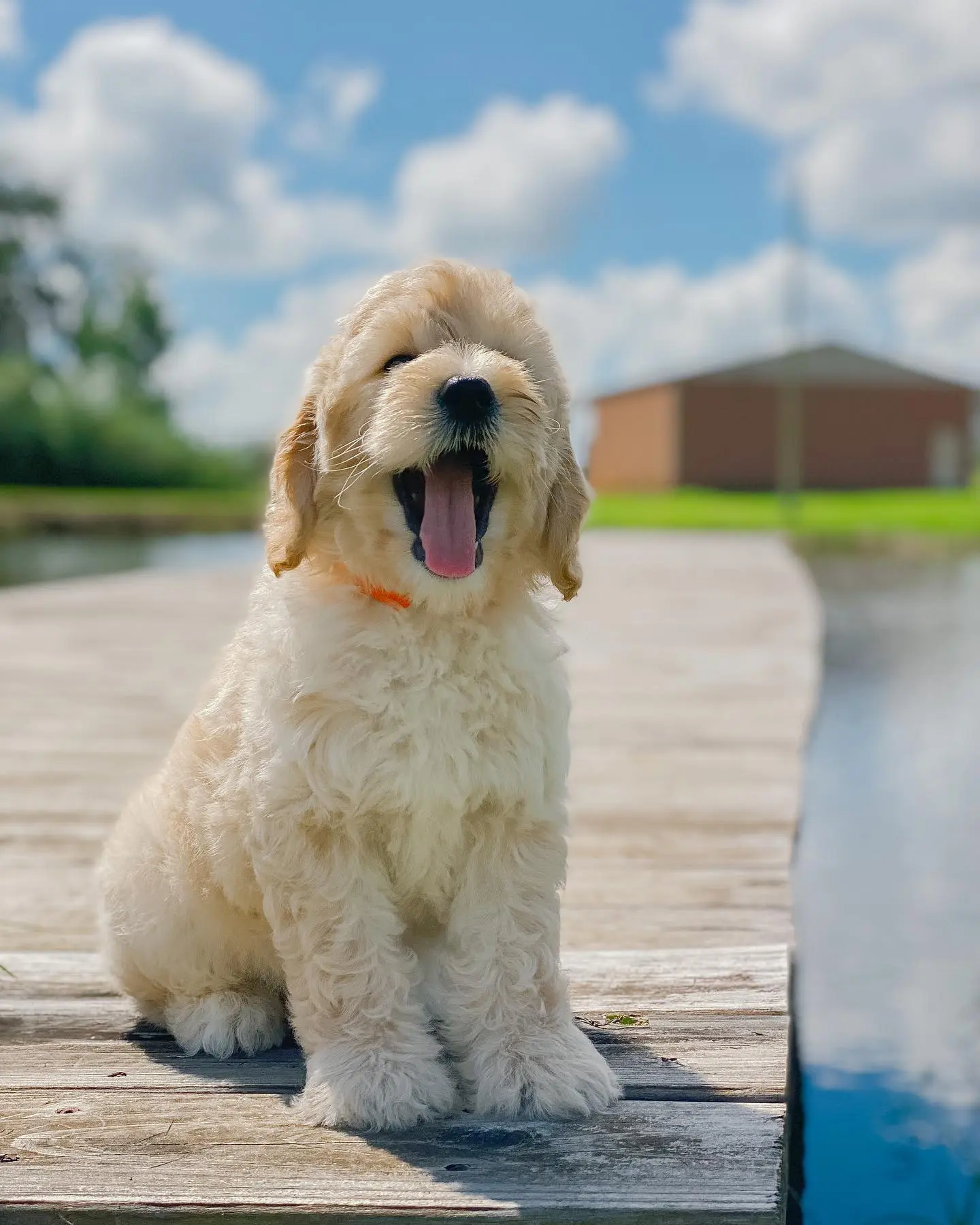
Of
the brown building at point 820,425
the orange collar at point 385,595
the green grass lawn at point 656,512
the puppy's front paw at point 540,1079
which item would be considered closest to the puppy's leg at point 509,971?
the puppy's front paw at point 540,1079

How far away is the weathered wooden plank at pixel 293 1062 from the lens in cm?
250

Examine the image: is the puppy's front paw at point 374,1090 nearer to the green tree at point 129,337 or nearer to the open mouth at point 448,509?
the open mouth at point 448,509

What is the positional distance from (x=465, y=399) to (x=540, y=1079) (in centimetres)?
121

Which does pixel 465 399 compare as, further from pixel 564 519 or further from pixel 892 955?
pixel 892 955

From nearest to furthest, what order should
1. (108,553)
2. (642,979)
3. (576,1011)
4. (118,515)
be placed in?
(576,1011), (642,979), (108,553), (118,515)

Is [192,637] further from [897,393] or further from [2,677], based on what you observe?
[897,393]

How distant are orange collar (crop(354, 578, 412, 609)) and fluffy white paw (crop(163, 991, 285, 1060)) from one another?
896 millimetres

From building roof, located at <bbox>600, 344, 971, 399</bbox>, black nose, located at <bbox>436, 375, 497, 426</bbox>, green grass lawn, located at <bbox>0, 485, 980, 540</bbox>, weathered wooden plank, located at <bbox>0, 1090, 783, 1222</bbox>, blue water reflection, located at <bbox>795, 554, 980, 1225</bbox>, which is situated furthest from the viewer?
building roof, located at <bbox>600, 344, 971, 399</bbox>

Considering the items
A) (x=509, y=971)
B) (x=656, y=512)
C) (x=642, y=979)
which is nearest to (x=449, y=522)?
(x=509, y=971)

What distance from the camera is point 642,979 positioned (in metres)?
3.09

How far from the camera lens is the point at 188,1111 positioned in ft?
7.86

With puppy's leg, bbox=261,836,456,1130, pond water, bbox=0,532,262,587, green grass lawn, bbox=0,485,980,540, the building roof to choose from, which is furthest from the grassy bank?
puppy's leg, bbox=261,836,456,1130

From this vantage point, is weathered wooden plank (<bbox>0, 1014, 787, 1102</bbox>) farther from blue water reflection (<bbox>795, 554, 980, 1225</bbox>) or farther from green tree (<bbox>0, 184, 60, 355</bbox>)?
green tree (<bbox>0, 184, 60, 355</bbox>)

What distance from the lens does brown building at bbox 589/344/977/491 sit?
44844 mm
